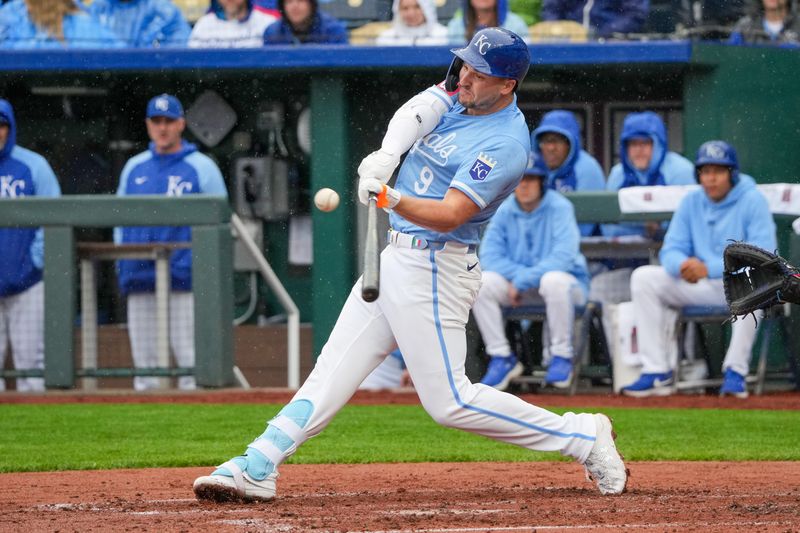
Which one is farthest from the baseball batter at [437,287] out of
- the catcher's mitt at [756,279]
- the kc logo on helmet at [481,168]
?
the catcher's mitt at [756,279]

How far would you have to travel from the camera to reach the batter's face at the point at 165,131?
9.69 metres

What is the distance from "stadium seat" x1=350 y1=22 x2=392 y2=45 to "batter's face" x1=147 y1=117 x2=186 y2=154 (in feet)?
5.07

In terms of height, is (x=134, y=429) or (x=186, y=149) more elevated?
(x=186, y=149)

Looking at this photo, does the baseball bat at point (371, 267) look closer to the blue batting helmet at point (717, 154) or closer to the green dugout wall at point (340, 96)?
the blue batting helmet at point (717, 154)

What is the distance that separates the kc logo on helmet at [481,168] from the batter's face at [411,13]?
5947 millimetres

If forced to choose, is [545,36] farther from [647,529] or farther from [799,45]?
[647,529]

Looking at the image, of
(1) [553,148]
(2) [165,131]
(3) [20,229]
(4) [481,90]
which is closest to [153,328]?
(3) [20,229]

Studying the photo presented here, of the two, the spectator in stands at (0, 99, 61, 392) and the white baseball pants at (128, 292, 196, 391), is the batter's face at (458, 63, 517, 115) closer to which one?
the white baseball pants at (128, 292, 196, 391)

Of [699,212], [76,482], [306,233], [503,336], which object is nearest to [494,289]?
[503,336]

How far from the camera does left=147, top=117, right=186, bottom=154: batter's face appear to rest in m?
9.69

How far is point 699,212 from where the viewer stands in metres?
8.78

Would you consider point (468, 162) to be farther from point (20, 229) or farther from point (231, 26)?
point (231, 26)

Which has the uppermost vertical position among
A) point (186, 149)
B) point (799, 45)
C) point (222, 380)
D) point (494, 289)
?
point (799, 45)

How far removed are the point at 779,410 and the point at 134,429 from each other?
3.66 m
